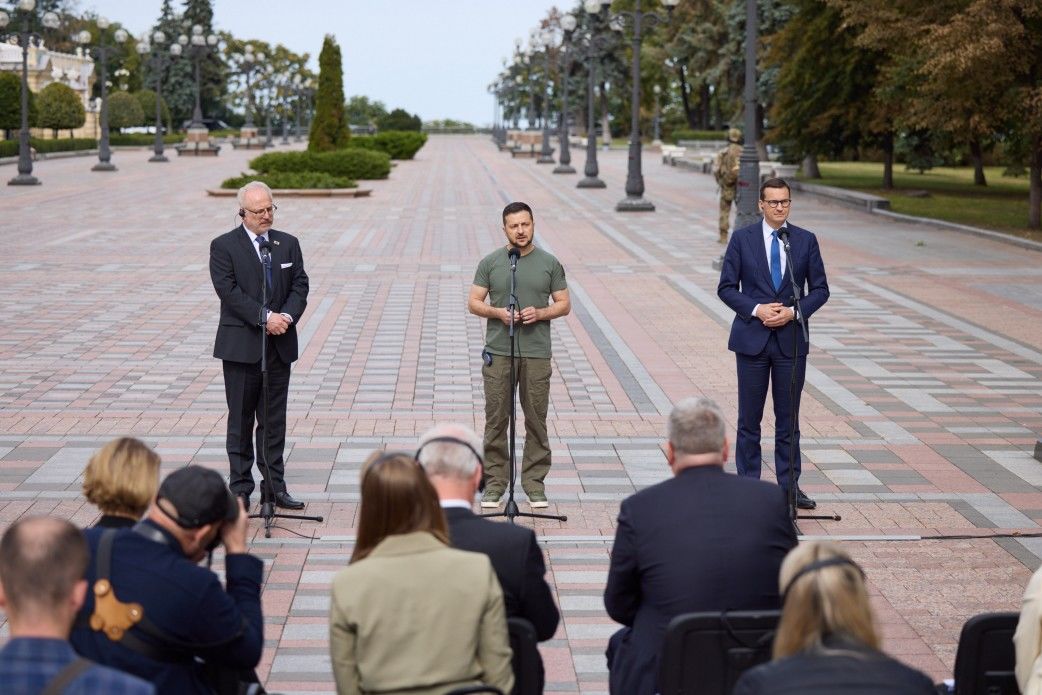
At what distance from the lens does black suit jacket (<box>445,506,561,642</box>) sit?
441 centimetres

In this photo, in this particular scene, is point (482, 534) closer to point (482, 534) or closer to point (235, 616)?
point (482, 534)

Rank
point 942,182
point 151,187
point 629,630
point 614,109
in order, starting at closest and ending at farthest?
point 629,630 → point 151,187 → point 942,182 → point 614,109

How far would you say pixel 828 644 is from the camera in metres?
3.28

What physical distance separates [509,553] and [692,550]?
599mm

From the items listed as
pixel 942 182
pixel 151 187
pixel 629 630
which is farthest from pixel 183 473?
pixel 942 182

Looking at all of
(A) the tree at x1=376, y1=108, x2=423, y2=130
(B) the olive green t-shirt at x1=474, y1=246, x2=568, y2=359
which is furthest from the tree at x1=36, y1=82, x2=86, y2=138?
(B) the olive green t-shirt at x1=474, y1=246, x2=568, y2=359

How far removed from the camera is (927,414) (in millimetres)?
11453

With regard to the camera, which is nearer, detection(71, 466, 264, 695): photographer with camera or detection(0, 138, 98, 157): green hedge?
detection(71, 466, 264, 695): photographer with camera

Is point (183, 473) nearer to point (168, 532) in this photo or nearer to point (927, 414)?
point (168, 532)

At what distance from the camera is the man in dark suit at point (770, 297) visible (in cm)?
834

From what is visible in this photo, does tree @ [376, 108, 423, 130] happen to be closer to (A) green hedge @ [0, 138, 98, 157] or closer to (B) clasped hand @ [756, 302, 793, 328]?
(A) green hedge @ [0, 138, 98, 157]

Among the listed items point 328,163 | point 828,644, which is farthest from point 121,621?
point 328,163

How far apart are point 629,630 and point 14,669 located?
89.5 inches

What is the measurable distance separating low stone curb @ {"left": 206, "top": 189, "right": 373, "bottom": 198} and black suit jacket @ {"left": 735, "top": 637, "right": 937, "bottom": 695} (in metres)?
34.8
